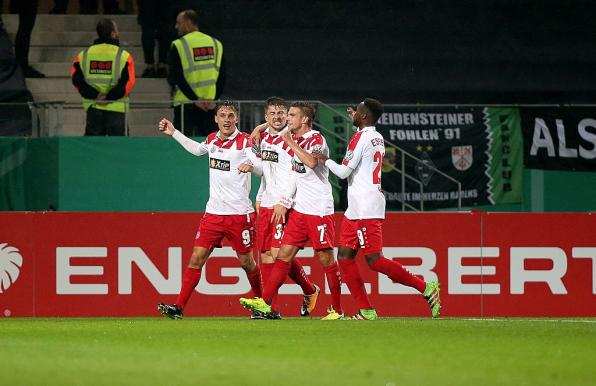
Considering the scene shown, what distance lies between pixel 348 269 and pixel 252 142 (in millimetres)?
1751

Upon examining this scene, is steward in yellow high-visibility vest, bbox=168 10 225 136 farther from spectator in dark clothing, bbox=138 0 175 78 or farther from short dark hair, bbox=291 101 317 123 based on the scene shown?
short dark hair, bbox=291 101 317 123

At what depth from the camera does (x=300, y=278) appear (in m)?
14.6

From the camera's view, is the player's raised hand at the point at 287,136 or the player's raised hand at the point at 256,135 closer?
the player's raised hand at the point at 287,136

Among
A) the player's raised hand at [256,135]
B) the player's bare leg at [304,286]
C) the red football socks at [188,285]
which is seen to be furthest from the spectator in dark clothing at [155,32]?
the red football socks at [188,285]

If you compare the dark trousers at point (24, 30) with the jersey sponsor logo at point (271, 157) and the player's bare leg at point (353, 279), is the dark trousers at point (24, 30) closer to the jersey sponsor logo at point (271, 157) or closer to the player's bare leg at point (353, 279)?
the jersey sponsor logo at point (271, 157)

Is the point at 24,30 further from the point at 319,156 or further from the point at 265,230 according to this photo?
the point at 319,156

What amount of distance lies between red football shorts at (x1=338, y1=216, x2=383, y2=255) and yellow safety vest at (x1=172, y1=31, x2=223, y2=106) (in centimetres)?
520

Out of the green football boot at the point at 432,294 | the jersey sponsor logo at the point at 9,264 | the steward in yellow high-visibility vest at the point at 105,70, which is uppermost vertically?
the steward in yellow high-visibility vest at the point at 105,70

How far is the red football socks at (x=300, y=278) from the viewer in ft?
47.7

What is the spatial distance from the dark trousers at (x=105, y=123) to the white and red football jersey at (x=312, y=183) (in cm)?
412

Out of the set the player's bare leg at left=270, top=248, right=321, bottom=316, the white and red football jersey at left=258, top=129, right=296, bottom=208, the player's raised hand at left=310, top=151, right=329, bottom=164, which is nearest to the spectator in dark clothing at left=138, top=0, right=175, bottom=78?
the white and red football jersey at left=258, top=129, right=296, bottom=208

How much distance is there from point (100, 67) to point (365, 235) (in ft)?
19.4

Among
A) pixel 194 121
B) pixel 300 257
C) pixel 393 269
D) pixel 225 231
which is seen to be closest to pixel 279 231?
pixel 225 231

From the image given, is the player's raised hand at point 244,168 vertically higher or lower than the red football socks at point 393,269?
higher
